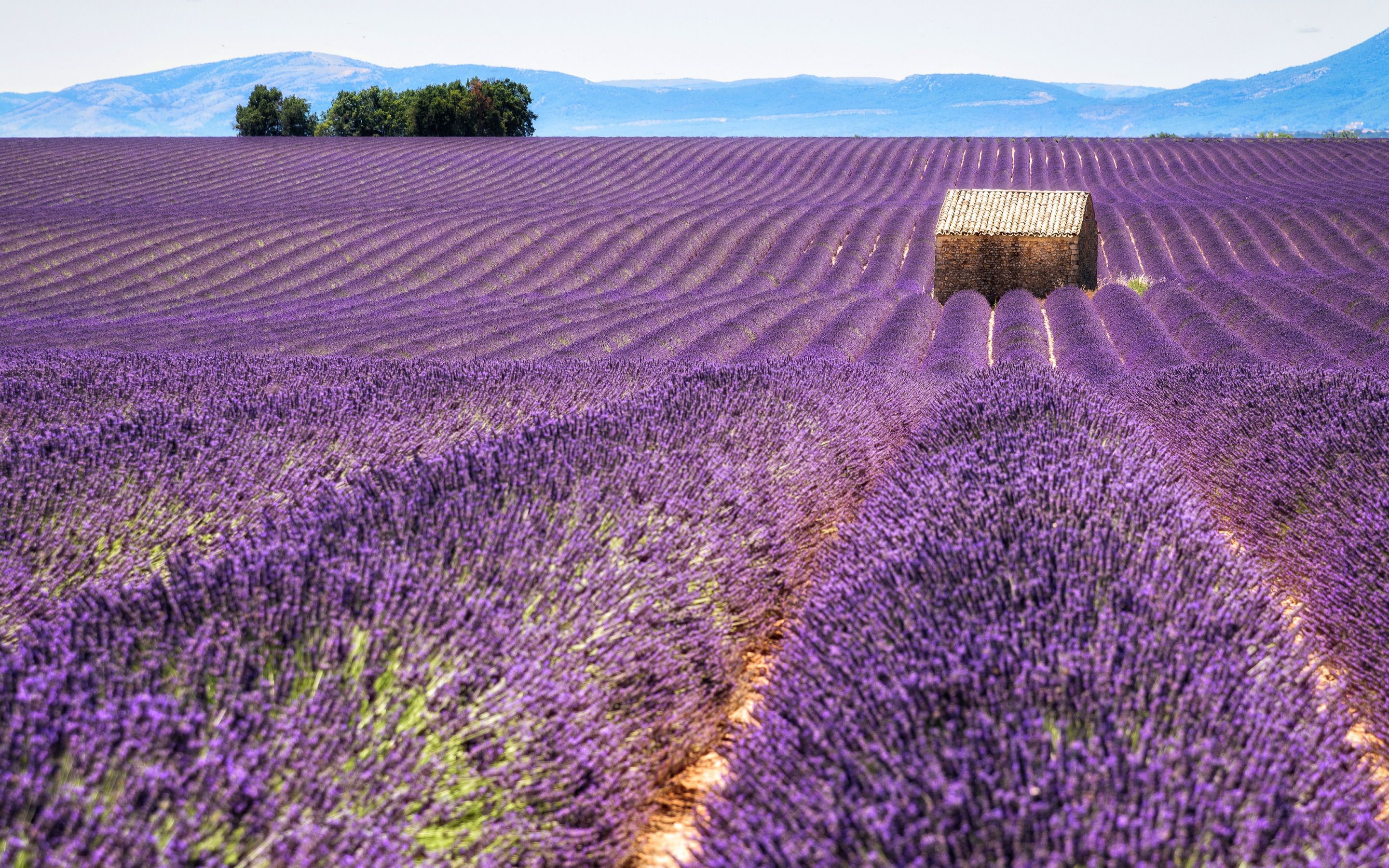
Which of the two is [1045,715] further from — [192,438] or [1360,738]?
[192,438]

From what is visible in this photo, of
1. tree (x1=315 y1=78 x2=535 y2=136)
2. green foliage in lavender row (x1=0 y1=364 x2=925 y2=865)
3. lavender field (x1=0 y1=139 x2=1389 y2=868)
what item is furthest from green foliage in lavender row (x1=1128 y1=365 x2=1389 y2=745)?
tree (x1=315 y1=78 x2=535 y2=136)

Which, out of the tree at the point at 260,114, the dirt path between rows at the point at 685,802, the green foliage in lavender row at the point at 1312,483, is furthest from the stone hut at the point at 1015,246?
the tree at the point at 260,114

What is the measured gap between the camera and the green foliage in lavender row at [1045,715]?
54.4 inches

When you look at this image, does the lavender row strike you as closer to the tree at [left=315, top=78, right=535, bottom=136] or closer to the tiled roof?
the tiled roof

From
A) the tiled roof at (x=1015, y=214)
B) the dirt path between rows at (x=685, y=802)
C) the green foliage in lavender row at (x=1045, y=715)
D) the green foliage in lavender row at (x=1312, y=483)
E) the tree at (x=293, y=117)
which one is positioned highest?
the tree at (x=293, y=117)

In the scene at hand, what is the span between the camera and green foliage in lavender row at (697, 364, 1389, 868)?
1381mm

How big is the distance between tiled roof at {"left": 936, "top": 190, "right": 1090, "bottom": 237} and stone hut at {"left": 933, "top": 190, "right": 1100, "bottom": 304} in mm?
10

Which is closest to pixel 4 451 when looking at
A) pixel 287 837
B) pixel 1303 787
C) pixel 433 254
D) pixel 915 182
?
pixel 287 837

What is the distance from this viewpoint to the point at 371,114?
146 ft

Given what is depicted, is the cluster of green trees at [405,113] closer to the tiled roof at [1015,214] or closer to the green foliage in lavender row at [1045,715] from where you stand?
the tiled roof at [1015,214]

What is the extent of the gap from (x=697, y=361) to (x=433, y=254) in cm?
1031

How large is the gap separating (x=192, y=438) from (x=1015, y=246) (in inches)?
506

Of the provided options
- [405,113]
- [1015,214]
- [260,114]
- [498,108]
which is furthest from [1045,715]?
[260,114]

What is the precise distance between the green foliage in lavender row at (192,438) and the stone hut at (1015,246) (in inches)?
364
